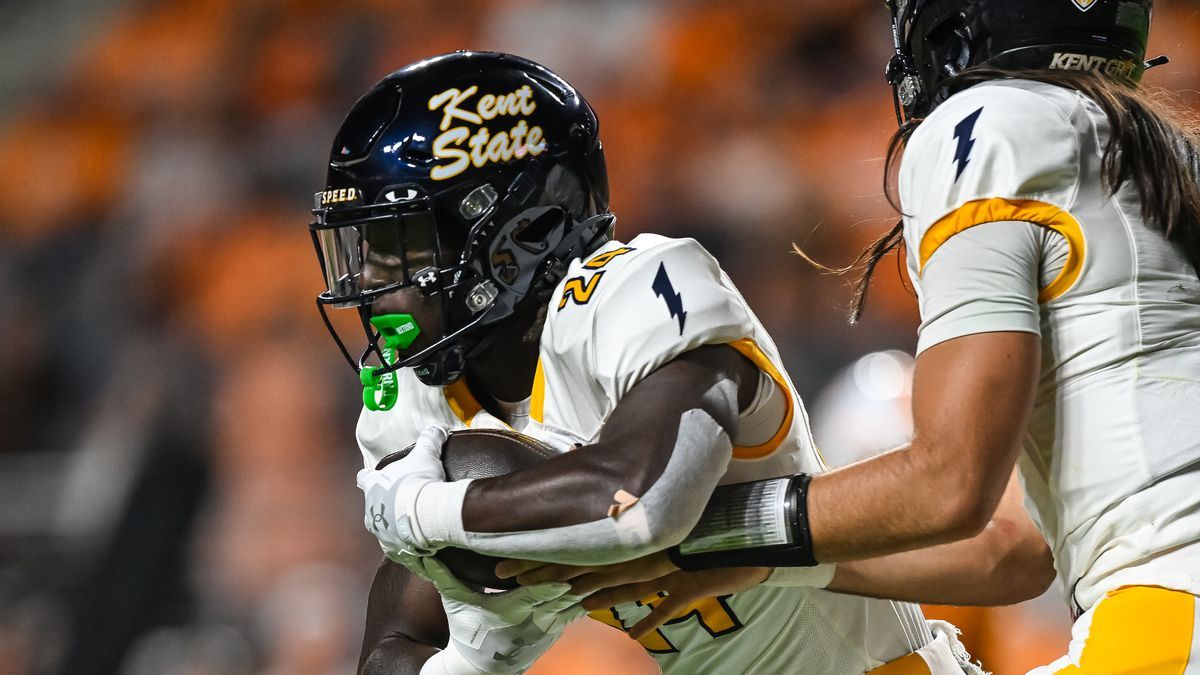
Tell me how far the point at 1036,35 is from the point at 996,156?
0.30 m

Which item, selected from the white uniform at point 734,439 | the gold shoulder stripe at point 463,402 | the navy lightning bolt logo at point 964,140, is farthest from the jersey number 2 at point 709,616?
the navy lightning bolt logo at point 964,140

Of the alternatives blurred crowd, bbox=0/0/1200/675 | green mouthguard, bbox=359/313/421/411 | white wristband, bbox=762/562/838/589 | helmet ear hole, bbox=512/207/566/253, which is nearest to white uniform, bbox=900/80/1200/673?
white wristband, bbox=762/562/838/589

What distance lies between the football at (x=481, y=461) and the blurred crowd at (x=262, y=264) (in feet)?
6.82

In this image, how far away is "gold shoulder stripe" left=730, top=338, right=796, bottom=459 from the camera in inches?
63.6

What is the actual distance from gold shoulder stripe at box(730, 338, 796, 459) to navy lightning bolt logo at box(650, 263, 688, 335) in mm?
98

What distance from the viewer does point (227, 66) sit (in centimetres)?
536

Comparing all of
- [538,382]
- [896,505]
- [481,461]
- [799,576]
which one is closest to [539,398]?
[538,382]

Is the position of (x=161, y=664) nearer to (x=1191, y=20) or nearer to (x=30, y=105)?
(x=30, y=105)

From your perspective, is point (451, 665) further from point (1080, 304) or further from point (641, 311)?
point (1080, 304)

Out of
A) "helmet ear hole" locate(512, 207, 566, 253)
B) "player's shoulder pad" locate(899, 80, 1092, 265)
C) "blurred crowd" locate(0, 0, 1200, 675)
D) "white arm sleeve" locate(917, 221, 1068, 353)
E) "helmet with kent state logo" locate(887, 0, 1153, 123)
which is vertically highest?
"helmet with kent state logo" locate(887, 0, 1153, 123)

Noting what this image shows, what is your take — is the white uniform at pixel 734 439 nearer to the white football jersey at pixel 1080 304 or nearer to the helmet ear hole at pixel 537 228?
the helmet ear hole at pixel 537 228

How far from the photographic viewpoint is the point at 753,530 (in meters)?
1.49

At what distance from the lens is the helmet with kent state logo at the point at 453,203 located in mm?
1988

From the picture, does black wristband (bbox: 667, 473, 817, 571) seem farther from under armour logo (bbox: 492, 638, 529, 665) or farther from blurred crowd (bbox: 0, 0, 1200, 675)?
blurred crowd (bbox: 0, 0, 1200, 675)
